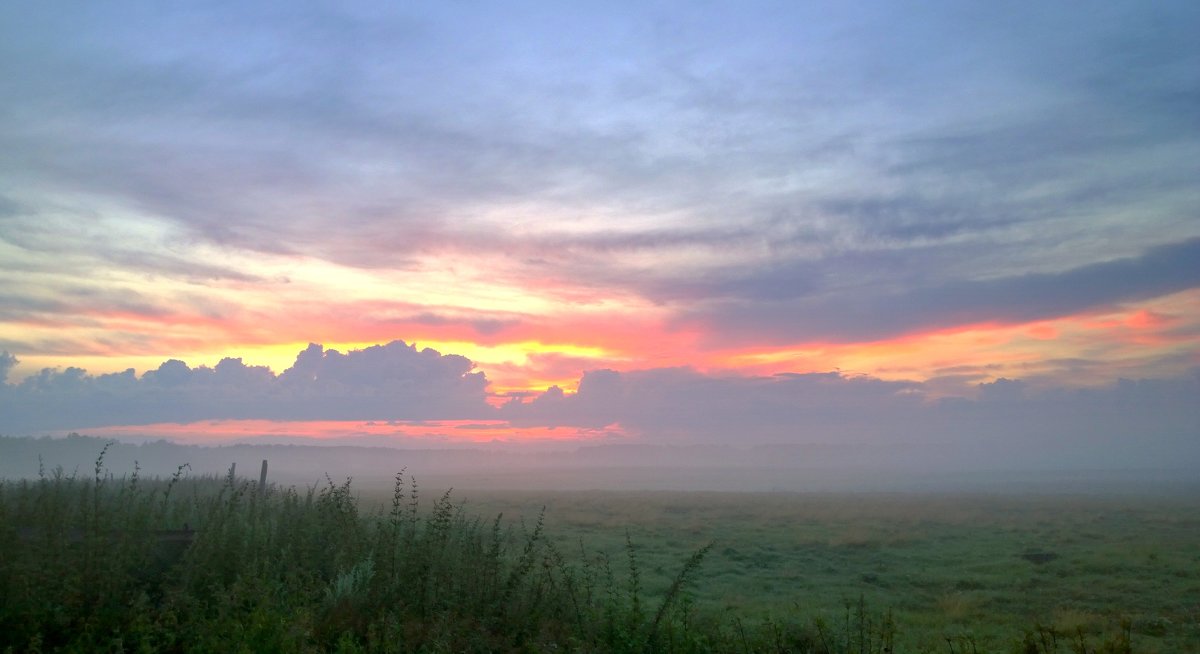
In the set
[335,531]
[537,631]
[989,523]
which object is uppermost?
[335,531]

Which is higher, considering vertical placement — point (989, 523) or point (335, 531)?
point (335, 531)

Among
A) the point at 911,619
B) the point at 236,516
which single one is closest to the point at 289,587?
the point at 236,516

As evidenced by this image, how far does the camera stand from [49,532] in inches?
349

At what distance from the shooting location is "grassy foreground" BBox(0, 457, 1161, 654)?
7551 mm

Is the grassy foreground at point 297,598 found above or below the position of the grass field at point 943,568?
above

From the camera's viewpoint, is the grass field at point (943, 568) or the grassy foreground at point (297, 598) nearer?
the grassy foreground at point (297, 598)

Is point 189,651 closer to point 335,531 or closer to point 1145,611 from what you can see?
point 335,531

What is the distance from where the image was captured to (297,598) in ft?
28.2

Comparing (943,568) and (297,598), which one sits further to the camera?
(943,568)

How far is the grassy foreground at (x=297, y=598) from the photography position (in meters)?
7.55

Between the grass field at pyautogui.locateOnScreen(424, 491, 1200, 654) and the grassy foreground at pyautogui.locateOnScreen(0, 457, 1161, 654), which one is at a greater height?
A: the grassy foreground at pyautogui.locateOnScreen(0, 457, 1161, 654)

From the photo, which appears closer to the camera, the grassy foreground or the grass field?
the grassy foreground

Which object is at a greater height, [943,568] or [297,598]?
[297,598]

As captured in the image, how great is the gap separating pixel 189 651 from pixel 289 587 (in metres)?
1.80
